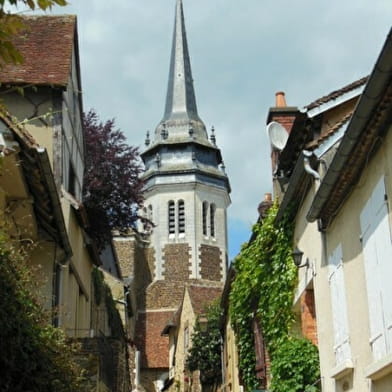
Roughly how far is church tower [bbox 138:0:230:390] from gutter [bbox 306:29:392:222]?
51140mm

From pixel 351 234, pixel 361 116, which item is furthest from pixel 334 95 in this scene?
pixel 361 116

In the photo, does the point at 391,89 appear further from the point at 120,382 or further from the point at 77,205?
the point at 120,382

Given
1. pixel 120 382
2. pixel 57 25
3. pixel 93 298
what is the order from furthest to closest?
pixel 93 298
pixel 57 25
pixel 120 382

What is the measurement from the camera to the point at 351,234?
9.26 m

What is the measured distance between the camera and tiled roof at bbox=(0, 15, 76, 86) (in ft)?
48.0

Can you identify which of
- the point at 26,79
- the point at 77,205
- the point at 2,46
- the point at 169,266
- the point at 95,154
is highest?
the point at 169,266

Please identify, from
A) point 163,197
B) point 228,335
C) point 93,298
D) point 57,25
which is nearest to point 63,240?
point 57,25

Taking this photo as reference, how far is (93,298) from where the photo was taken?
778 inches

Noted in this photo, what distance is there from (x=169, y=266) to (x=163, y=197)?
23.4ft

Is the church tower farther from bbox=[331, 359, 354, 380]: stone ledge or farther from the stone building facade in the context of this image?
bbox=[331, 359, 354, 380]: stone ledge

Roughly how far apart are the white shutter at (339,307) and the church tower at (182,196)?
5032 cm

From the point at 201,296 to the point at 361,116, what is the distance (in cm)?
3956

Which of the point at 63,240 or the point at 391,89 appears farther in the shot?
the point at 63,240

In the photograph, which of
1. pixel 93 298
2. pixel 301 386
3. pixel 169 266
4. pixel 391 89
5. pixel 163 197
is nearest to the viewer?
A: pixel 391 89
